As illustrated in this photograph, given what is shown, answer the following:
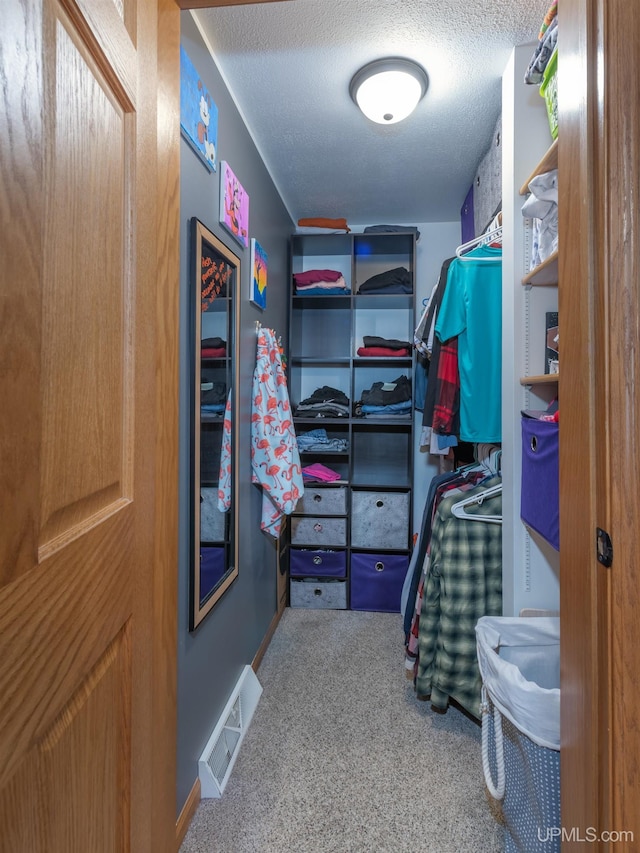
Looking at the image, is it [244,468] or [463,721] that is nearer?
[463,721]

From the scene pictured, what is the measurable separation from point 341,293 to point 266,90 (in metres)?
1.29

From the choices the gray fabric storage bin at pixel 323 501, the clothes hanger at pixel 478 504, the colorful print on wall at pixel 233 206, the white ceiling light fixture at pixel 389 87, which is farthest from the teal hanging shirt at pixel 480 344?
the gray fabric storage bin at pixel 323 501

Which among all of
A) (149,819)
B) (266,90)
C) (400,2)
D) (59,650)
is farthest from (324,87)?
(149,819)

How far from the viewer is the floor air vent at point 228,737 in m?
1.42

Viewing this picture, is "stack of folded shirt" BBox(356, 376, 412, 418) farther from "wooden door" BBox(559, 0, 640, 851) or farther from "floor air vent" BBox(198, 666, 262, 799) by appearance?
"wooden door" BBox(559, 0, 640, 851)

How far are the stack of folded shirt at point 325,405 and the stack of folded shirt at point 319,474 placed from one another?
0.35 meters

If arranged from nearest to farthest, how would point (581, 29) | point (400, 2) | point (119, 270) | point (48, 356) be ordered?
point (48, 356), point (119, 270), point (581, 29), point (400, 2)

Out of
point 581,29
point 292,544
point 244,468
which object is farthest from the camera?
point 292,544

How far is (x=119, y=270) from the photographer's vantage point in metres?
0.64

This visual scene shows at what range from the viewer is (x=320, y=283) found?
289 cm

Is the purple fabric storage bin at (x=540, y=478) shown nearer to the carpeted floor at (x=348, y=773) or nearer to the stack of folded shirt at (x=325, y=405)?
the carpeted floor at (x=348, y=773)

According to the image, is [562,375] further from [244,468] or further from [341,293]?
[341,293]

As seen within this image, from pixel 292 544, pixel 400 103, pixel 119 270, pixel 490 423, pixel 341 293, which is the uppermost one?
pixel 400 103

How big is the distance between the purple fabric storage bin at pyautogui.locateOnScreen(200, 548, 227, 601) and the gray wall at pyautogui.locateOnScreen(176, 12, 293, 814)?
0.35ft
